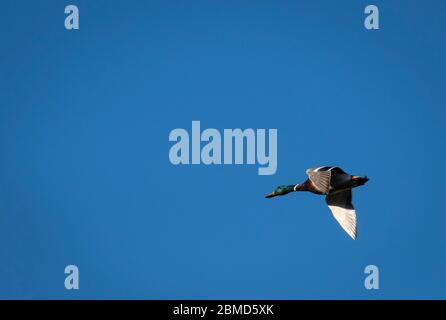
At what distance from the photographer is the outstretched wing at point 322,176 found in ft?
39.9

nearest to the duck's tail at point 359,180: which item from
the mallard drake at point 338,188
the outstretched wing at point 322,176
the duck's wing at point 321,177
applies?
the mallard drake at point 338,188

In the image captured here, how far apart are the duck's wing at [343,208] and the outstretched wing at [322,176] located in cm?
13

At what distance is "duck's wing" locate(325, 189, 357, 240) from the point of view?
1212cm

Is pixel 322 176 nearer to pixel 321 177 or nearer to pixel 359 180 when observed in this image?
pixel 321 177

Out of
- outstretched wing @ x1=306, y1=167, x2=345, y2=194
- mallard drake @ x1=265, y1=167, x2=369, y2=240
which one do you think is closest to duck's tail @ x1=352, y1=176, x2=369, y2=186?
mallard drake @ x1=265, y1=167, x2=369, y2=240

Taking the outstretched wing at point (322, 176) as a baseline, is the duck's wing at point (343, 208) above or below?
below

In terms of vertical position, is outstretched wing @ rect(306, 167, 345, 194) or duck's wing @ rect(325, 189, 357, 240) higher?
outstretched wing @ rect(306, 167, 345, 194)

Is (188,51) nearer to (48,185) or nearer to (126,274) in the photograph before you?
(48,185)

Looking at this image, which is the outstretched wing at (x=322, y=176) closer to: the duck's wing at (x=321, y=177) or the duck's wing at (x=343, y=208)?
the duck's wing at (x=321, y=177)

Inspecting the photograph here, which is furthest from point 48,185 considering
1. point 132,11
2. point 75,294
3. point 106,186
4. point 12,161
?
point 132,11

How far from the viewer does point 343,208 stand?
12336mm

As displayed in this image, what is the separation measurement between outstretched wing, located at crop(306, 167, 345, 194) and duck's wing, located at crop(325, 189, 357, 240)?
0.13 m

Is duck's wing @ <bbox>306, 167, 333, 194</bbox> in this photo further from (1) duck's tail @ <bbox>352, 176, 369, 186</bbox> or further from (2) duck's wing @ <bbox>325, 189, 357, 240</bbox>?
(1) duck's tail @ <bbox>352, 176, 369, 186</bbox>
